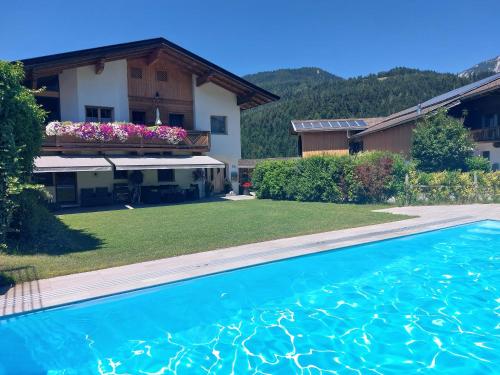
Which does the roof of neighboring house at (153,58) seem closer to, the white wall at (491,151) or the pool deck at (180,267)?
the white wall at (491,151)

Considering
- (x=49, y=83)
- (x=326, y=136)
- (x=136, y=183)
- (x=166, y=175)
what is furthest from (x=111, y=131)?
(x=326, y=136)

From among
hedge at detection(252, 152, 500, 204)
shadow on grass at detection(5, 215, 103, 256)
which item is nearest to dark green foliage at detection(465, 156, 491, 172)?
hedge at detection(252, 152, 500, 204)

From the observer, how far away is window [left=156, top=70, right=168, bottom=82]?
91.8 feet

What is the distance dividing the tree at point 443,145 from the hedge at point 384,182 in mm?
2776

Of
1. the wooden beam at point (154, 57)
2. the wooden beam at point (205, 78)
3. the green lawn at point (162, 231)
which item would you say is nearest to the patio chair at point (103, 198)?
the green lawn at point (162, 231)

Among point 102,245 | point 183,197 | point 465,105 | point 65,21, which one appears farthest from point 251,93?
point 102,245

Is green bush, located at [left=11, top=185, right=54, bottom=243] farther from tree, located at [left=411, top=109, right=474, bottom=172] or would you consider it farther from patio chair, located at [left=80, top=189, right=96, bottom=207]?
tree, located at [left=411, top=109, right=474, bottom=172]

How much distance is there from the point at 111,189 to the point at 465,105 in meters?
29.1

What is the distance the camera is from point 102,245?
12039 millimetres

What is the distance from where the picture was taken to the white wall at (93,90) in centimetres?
2484

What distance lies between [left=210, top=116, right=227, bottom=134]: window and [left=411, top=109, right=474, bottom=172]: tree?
48.9 ft

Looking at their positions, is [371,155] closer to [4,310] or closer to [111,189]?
[111,189]

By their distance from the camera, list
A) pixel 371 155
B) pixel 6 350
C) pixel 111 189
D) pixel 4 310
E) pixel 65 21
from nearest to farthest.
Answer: pixel 6 350 → pixel 4 310 → pixel 65 21 → pixel 371 155 → pixel 111 189

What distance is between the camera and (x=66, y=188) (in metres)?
24.5
